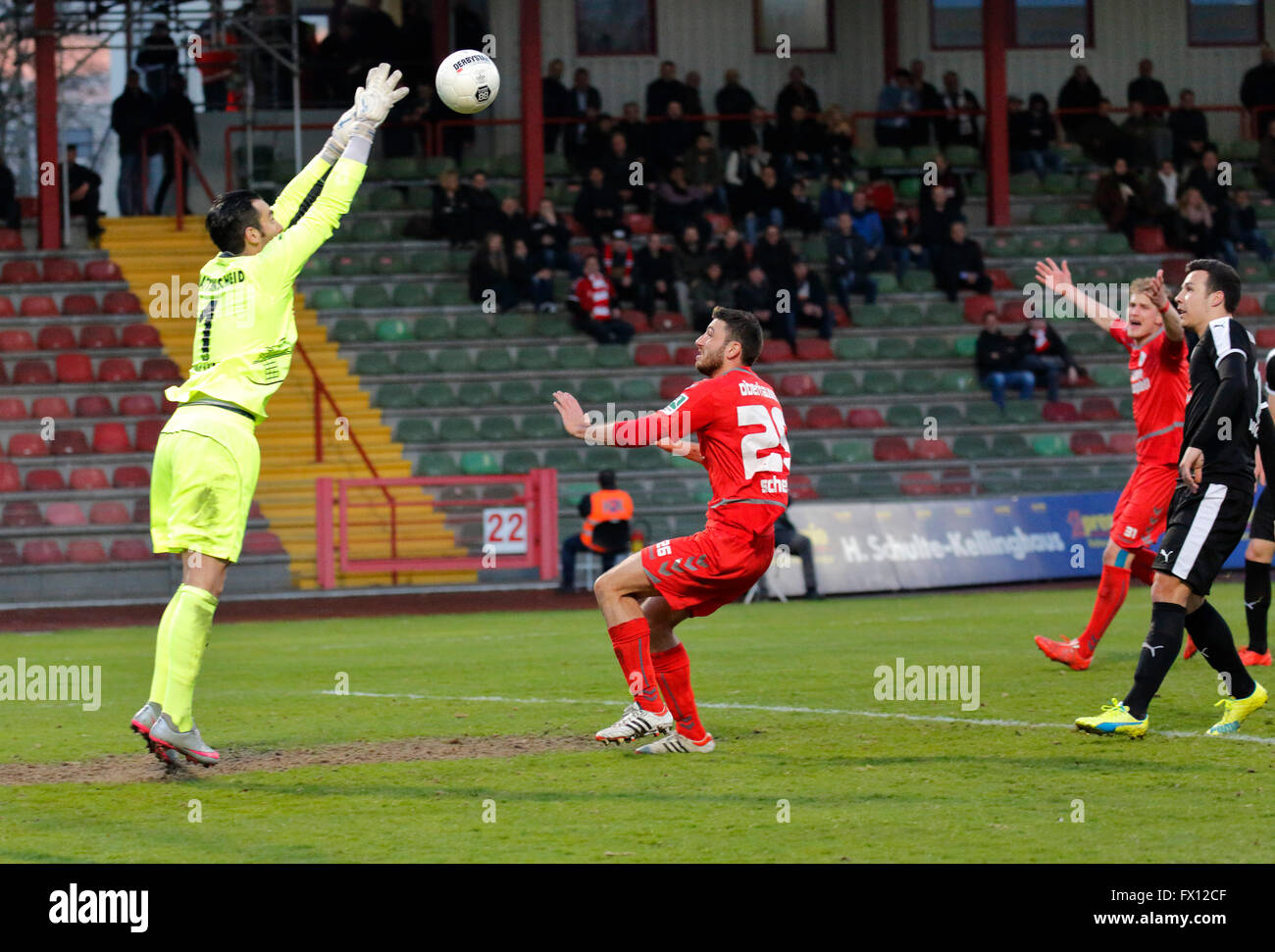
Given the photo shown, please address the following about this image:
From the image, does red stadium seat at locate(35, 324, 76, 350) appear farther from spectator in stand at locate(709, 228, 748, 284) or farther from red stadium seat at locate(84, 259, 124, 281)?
spectator in stand at locate(709, 228, 748, 284)

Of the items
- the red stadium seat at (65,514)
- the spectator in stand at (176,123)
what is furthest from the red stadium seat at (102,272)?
the red stadium seat at (65,514)

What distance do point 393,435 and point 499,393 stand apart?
163cm

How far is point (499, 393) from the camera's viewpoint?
22.5 metres

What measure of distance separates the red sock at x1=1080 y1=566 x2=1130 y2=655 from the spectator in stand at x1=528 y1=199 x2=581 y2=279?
14.4m

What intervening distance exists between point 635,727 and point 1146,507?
4223mm

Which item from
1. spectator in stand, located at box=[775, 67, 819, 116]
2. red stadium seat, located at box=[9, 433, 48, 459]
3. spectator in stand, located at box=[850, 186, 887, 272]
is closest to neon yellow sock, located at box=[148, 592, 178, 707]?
red stadium seat, located at box=[9, 433, 48, 459]

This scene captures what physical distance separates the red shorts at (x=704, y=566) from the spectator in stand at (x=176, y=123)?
19.1m

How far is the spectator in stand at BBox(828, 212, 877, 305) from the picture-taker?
24203 millimetres

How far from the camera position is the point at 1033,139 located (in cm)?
2775

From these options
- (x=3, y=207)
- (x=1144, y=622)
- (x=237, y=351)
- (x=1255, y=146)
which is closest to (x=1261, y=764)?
(x=237, y=351)

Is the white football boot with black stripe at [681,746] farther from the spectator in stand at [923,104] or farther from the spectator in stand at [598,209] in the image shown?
the spectator in stand at [923,104]

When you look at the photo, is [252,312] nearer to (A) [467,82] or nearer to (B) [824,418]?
(A) [467,82]

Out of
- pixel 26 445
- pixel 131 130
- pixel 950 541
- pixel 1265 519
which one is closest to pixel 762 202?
pixel 950 541

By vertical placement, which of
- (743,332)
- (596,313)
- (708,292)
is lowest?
(743,332)
